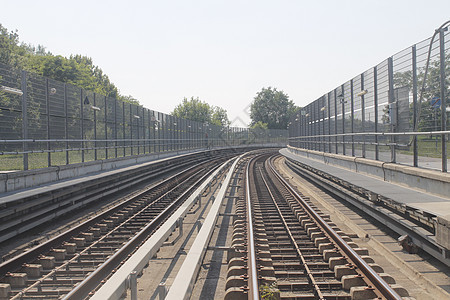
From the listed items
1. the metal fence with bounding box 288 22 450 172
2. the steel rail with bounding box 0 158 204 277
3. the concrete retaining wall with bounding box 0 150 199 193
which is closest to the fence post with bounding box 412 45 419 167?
the metal fence with bounding box 288 22 450 172

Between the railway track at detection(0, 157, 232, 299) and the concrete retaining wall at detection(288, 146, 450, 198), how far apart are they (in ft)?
21.0

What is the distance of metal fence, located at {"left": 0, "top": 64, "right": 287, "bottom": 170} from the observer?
1103 centimetres

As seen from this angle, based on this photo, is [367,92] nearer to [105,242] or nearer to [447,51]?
[447,51]

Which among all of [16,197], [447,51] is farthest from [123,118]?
[447,51]

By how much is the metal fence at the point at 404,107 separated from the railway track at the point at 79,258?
6.82 metres

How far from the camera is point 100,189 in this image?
14023mm

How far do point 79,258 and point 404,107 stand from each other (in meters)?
9.13

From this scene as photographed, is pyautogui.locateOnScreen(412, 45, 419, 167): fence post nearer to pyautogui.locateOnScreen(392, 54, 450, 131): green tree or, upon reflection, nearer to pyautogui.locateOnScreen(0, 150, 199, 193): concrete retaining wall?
pyautogui.locateOnScreen(392, 54, 450, 131): green tree

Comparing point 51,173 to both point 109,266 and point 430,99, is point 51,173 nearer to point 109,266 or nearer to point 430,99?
point 109,266

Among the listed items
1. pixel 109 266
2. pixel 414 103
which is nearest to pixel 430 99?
pixel 414 103

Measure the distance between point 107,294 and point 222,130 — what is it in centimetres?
6478

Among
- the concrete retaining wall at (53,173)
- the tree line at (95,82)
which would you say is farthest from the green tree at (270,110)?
the concrete retaining wall at (53,173)

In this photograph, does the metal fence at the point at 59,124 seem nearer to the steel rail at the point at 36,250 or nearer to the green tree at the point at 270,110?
the steel rail at the point at 36,250

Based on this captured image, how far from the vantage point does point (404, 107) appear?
10828mm
